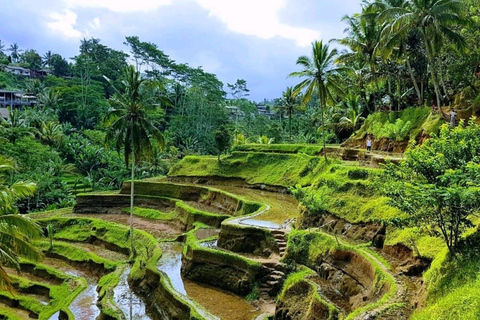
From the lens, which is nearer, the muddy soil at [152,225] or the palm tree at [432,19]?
the palm tree at [432,19]

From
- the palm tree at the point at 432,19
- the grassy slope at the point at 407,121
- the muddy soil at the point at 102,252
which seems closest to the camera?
the palm tree at the point at 432,19

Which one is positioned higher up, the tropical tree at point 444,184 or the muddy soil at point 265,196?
the tropical tree at point 444,184

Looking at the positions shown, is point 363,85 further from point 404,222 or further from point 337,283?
Result: point 404,222

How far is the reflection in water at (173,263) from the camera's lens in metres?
16.1

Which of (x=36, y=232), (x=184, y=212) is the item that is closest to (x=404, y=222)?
(x=36, y=232)

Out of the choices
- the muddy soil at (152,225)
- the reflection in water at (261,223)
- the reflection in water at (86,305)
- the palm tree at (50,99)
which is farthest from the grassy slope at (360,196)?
the palm tree at (50,99)

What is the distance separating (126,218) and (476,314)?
91.1ft

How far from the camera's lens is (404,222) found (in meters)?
9.39

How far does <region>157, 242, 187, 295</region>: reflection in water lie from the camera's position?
52.9 feet

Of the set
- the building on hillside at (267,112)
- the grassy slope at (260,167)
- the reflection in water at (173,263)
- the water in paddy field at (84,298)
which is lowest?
the water in paddy field at (84,298)

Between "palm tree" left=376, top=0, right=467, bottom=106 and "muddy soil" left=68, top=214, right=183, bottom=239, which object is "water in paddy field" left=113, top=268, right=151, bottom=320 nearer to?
"muddy soil" left=68, top=214, right=183, bottom=239

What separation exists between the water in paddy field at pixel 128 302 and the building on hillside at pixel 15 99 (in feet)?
191

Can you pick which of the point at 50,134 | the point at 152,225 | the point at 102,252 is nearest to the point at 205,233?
the point at 102,252

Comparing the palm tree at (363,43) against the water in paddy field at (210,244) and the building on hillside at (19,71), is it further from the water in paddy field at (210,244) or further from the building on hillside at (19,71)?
the building on hillside at (19,71)
